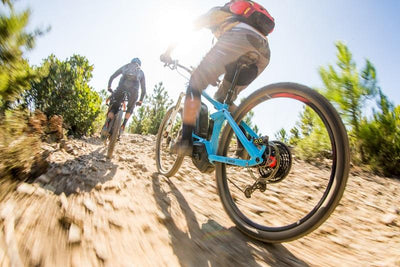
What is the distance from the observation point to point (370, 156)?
4.18 metres

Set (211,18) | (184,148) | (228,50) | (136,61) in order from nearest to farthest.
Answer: (228,50) < (211,18) < (184,148) < (136,61)

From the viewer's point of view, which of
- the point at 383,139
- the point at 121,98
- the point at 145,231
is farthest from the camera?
the point at 121,98

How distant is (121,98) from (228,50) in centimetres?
358

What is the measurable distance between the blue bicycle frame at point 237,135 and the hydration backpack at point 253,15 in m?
0.75

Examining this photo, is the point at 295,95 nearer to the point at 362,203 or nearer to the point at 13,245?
the point at 13,245

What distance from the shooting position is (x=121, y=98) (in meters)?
4.63

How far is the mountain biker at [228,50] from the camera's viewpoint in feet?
5.47

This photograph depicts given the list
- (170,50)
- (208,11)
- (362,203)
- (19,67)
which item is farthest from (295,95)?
(19,67)

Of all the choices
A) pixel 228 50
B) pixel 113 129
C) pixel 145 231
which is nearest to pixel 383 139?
pixel 228 50

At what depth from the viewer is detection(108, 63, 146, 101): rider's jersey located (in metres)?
4.90

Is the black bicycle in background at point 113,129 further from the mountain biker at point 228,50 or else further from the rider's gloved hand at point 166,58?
the mountain biker at point 228,50

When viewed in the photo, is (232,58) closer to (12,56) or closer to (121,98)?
(12,56)

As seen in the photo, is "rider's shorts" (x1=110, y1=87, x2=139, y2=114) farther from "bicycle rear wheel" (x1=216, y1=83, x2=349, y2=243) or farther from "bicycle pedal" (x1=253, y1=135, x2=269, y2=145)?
"bicycle pedal" (x1=253, y1=135, x2=269, y2=145)

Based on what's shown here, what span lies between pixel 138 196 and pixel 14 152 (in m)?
1.07
